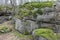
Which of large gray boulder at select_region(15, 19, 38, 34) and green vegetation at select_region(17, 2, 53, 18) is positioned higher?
green vegetation at select_region(17, 2, 53, 18)

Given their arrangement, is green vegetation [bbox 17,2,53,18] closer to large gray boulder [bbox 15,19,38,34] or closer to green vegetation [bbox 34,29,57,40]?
large gray boulder [bbox 15,19,38,34]

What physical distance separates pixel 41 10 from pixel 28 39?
2.67 metres

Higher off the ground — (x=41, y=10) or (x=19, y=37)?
(x=41, y=10)

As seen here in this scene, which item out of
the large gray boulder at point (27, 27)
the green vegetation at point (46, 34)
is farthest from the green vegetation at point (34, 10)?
the green vegetation at point (46, 34)


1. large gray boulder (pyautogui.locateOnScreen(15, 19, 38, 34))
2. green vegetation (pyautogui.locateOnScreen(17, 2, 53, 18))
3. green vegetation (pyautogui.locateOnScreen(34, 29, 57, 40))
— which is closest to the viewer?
green vegetation (pyautogui.locateOnScreen(34, 29, 57, 40))

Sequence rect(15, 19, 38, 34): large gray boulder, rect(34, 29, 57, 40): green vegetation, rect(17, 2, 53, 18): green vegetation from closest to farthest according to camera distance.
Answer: rect(34, 29, 57, 40): green vegetation < rect(15, 19, 38, 34): large gray boulder < rect(17, 2, 53, 18): green vegetation

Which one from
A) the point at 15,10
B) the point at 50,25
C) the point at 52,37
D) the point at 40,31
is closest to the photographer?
the point at 52,37

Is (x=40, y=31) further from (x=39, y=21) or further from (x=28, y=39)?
(x=39, y=21)

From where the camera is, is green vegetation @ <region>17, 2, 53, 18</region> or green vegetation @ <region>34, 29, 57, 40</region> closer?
green vegetation @ <region>34, 29, 57, 40</region>

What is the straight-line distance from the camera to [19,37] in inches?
306

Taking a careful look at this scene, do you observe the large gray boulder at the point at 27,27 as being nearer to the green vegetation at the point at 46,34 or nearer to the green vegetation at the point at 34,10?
the green vegetation at the point at 34,10

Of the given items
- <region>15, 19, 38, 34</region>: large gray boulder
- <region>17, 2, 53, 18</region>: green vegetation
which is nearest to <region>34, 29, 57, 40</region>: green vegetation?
<region>15, 19, 38, 34</region>: large gray boulder

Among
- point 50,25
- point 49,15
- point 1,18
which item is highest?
point 49,15

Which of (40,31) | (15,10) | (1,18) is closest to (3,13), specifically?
(1,18)
